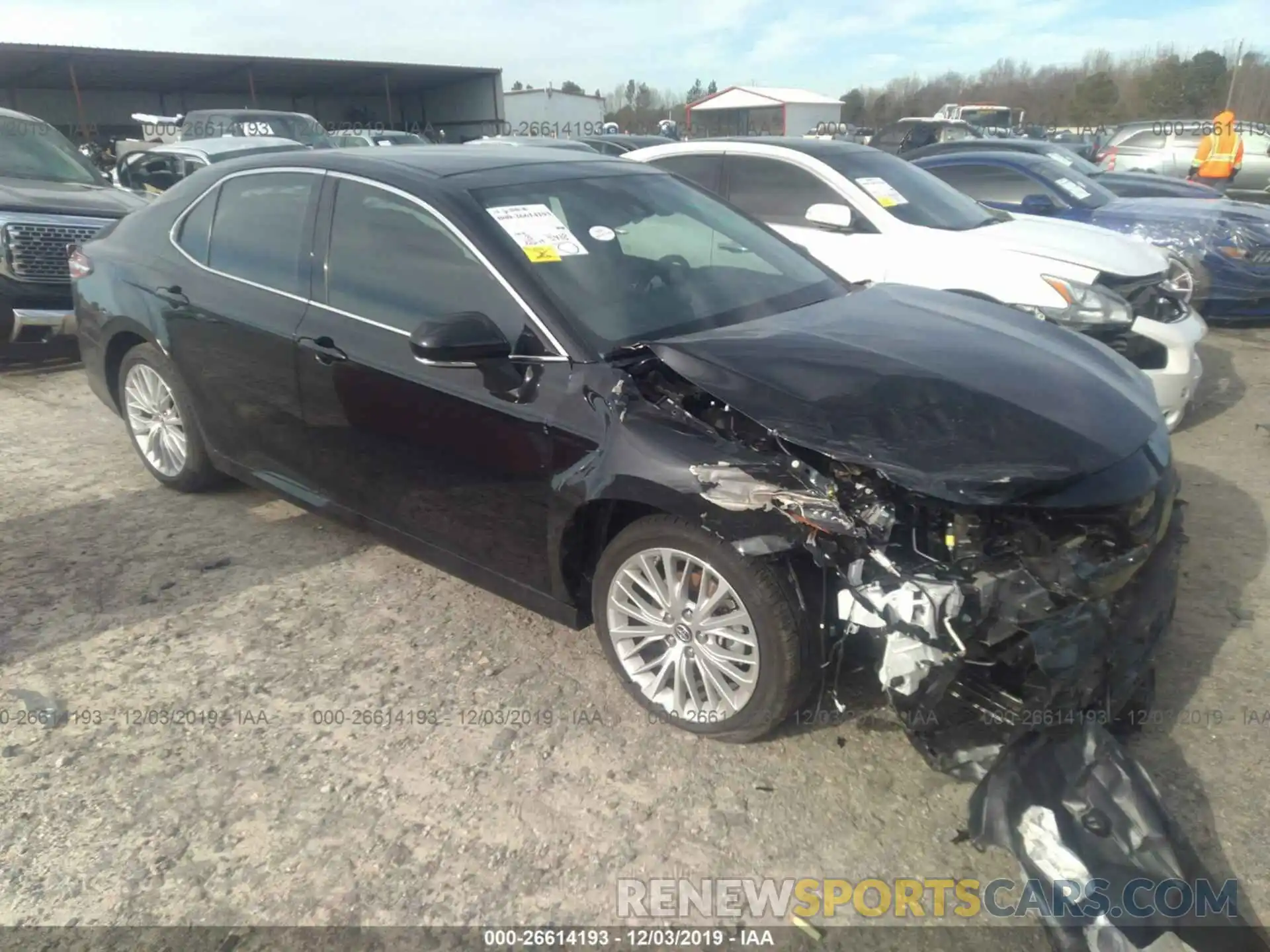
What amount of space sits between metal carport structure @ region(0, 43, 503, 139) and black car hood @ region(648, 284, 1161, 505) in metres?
30.2

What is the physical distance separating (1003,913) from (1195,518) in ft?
9.28

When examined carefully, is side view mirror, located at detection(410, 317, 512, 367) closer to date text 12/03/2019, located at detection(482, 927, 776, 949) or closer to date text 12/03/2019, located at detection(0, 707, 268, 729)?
date text 12/03/2019, located at detection(0, 707, 268, 729)

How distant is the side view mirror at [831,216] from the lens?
5824 millimetres

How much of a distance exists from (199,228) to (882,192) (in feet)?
13.7

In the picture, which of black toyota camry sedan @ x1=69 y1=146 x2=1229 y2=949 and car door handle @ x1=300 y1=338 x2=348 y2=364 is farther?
car door handle @ x1=300 y1=338 x2=348 y2=364

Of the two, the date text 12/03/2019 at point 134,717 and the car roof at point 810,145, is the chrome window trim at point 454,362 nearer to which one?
the date text 12/03/2019 at point 134,717

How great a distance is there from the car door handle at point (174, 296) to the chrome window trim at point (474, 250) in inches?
42.6

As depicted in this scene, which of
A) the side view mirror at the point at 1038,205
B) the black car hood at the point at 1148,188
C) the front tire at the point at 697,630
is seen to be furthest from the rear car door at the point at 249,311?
the black car hood at the point at 1148,188

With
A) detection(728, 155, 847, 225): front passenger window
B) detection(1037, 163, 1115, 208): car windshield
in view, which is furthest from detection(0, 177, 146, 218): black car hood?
detection(1037, 163, 1115, 208): car windshield

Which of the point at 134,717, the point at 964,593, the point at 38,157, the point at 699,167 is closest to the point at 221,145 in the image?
the point at 38,157

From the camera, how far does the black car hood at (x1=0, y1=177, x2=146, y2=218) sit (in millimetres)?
6676

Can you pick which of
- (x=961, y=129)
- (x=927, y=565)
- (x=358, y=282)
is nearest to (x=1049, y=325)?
(x=927, y=565)

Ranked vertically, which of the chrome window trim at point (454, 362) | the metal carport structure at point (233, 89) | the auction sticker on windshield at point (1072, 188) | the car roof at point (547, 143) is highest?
the metal carport structure at point (233, 89)

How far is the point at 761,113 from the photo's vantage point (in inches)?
1284
